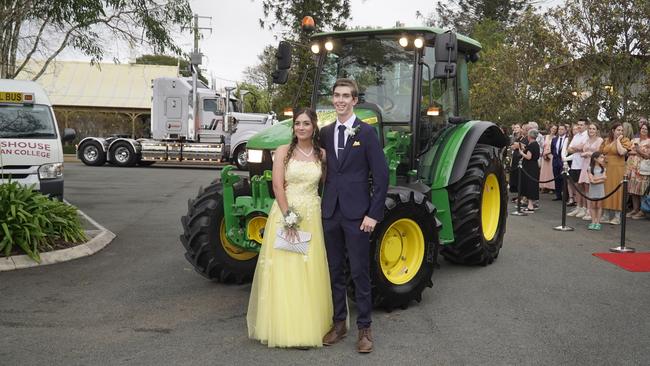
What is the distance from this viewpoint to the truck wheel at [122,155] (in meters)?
27.3

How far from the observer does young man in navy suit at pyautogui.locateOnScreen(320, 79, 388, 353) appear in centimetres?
488

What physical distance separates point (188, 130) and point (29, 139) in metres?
16.1

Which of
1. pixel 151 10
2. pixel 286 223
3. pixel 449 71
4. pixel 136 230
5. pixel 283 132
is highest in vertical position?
pixel 151 10

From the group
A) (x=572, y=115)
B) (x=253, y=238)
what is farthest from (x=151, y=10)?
(x=572, y=115)

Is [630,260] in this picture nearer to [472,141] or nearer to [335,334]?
[472,141]

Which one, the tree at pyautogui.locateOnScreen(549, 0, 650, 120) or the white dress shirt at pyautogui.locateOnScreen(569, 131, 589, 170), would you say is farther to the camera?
the tree at pyautogui.locateOnScreen(549, 0, 650, 120)

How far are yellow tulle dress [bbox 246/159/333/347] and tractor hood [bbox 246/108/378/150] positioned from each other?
168cm

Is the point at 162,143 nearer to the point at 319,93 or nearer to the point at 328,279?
the point at 319,93

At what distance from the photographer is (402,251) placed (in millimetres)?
6273

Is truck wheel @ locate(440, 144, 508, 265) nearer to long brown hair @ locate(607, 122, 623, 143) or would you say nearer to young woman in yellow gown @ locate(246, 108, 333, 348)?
young woman in yellow gown @ locate(246, 108, 333, 348)

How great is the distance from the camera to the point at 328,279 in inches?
202

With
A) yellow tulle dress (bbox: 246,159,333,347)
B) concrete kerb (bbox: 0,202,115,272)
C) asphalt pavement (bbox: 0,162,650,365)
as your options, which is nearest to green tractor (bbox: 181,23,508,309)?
asphalt pavement (bbox: 0,162,650,365)

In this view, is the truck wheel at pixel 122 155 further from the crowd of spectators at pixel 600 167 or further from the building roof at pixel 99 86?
the crowd of spectators at pixel 600 167

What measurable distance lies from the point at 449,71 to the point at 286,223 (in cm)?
257
